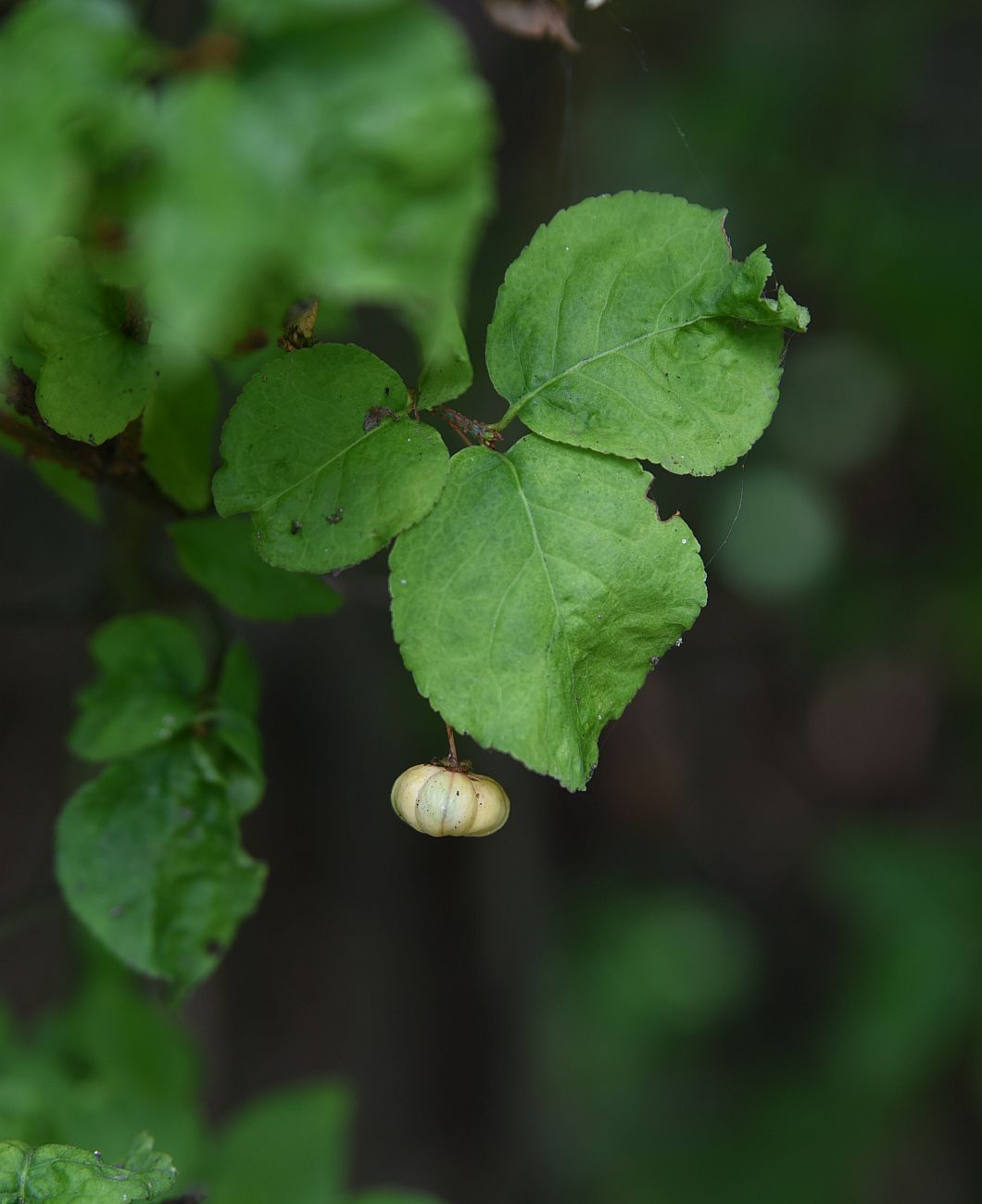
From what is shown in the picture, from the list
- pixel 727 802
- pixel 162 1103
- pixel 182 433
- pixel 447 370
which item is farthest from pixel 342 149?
pixel 727 802

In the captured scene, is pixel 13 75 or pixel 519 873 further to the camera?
pixel 519 873

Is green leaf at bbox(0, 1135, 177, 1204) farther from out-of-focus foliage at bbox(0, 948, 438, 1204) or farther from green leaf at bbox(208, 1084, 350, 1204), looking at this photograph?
green leaf at bbox(208, 1084, 350, 1204)

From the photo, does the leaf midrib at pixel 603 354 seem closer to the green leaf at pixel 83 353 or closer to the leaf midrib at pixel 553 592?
the leaf midrib at pixel 553 592

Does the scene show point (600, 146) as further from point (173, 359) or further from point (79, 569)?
point (173, 359)

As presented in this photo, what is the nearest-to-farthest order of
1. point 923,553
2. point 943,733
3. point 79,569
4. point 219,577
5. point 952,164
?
1. point 219,577
2. point 79,569
3. point 952,164
4. point 923,553
5. point 943,733

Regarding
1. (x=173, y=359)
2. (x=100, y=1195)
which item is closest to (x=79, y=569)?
(x=173, y=359)

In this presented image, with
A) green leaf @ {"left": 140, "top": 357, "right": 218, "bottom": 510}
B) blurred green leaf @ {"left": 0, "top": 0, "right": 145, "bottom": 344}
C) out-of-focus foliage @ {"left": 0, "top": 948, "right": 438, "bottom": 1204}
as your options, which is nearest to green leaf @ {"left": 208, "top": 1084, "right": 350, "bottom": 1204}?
out-of-focus foliage @ {"left": 0, "top": 948, "right": 438, "bottom": 1204}

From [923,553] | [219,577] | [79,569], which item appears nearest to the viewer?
[219,577]
